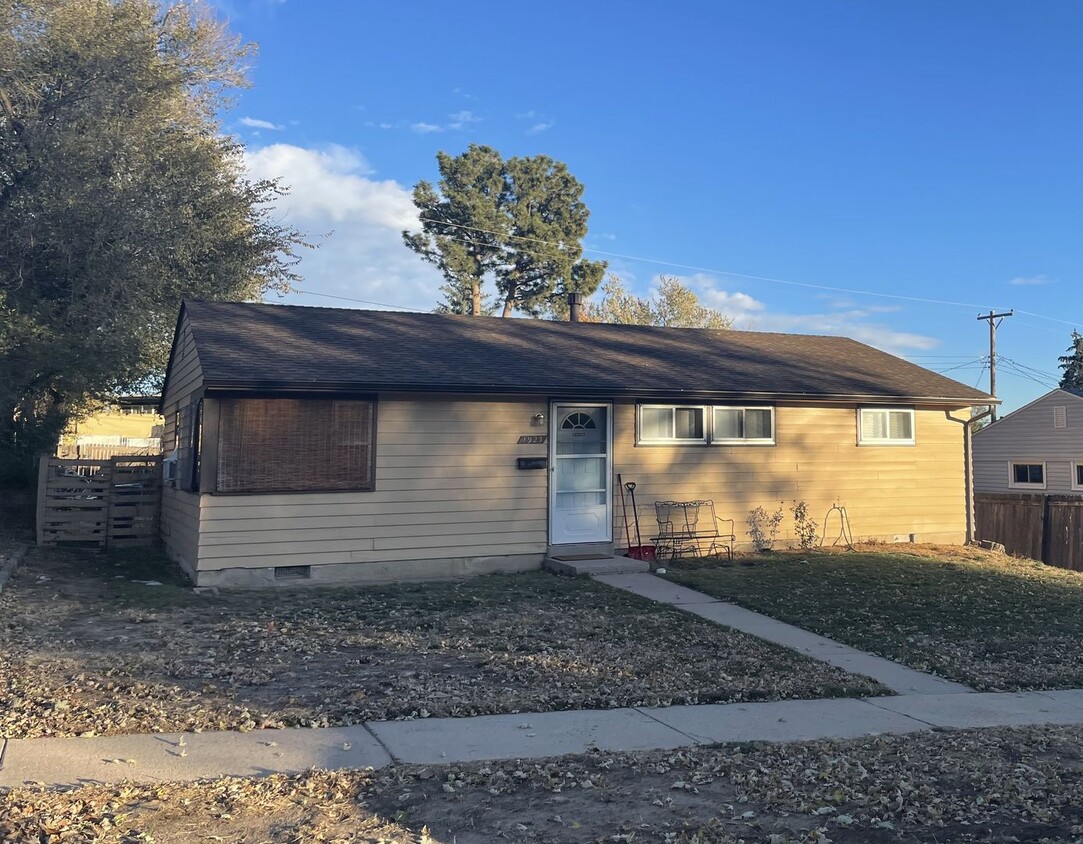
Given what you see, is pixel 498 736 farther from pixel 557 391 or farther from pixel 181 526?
pixel 181 526

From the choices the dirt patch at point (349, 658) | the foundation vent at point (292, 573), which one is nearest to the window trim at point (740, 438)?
the dirt patch at point (349, 658)

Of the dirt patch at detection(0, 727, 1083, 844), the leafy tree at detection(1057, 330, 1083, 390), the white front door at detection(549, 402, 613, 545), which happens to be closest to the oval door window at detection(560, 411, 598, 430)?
the white front door at detection(549, 402, 613, 545)

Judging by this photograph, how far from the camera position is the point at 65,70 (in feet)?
58.1

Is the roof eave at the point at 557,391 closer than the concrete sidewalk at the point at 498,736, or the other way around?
the concrete sidewalk at the point at 498,736

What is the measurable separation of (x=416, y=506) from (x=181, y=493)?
327cm

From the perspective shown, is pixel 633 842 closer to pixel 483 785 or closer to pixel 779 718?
pixel 483 785

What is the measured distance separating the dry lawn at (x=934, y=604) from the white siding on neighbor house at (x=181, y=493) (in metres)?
5.95

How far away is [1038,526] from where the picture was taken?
53.4 ft

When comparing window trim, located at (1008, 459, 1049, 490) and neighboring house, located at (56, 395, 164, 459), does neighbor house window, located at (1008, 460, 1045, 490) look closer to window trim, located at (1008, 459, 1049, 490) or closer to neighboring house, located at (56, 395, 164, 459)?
window trim, located at (1008, 459, 1049, 490)

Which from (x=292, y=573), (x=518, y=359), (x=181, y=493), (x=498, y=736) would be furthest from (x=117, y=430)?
(x=498, y=736)

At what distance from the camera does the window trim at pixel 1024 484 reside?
93.2ft

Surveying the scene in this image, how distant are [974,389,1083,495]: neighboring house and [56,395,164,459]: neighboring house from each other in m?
25.7

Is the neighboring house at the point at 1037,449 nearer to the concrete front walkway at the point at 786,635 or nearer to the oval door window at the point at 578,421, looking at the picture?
the oval door window at the point at 578,421

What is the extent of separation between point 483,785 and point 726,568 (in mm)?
7979
